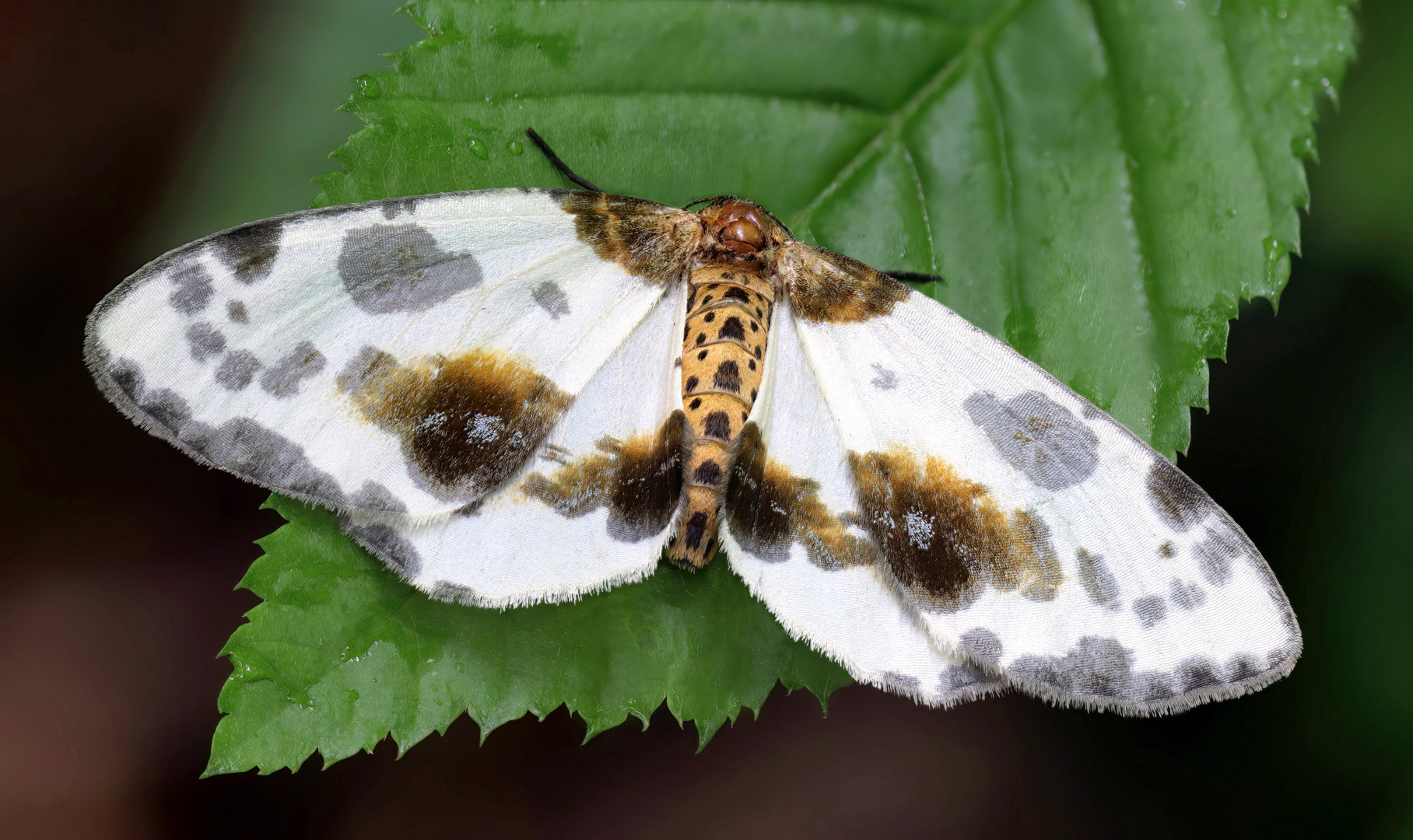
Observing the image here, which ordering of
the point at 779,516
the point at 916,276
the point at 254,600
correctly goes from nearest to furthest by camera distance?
the point at 779,516 → the point at 916,276 → the point at 254,600

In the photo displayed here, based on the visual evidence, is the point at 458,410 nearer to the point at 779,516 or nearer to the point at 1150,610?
the point at 779,516

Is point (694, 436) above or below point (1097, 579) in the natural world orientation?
above

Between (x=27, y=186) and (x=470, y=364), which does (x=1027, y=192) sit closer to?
(x=470, y=364)

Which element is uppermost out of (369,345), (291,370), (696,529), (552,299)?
(552,299)

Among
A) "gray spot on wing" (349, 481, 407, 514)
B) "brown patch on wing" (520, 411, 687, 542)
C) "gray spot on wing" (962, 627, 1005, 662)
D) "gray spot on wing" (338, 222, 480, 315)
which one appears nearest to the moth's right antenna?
"brown patch on wing" (520, 411, 687, 542)

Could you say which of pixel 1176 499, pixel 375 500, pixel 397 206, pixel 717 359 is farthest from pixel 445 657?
pixel 1176 499

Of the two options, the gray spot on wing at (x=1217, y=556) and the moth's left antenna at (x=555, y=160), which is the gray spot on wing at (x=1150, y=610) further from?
the moth's left antenna at (x=555, y=160)

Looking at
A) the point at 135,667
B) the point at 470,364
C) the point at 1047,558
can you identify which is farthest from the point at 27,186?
the point at 1047,558

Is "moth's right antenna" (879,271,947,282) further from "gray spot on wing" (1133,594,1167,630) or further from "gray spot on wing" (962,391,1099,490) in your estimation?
"gray spot on wing" (1133,594,1167,630)
